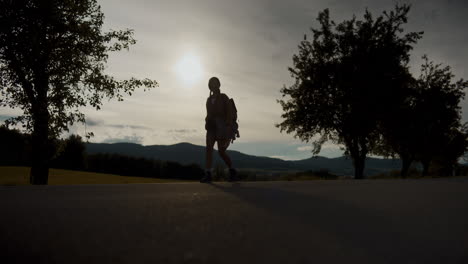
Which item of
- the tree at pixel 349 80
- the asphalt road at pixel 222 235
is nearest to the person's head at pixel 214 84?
the asphalt road at pixel 222 235

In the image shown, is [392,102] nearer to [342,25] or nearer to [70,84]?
[342,25]

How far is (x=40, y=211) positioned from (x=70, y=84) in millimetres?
13113

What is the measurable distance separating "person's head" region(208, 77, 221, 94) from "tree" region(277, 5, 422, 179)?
58.9 feet

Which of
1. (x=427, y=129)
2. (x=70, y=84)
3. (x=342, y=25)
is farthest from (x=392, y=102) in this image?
(x=70, y=84)

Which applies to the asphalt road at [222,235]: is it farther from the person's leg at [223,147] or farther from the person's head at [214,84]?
the person's head at [214,84]

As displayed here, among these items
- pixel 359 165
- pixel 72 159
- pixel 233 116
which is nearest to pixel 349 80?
pixel 359 165

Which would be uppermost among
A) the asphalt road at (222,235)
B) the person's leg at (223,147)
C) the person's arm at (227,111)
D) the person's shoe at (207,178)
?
the person's arm at (227,111)

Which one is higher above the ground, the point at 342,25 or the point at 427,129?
the point at 342,25

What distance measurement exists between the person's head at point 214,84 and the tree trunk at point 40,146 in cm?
776

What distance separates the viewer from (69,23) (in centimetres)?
1533

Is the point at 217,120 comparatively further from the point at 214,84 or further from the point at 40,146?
the point at 40,146

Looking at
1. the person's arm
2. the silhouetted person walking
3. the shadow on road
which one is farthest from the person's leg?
the shadow on road

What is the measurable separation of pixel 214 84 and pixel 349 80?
61.0ft

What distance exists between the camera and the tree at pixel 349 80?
2573cm
